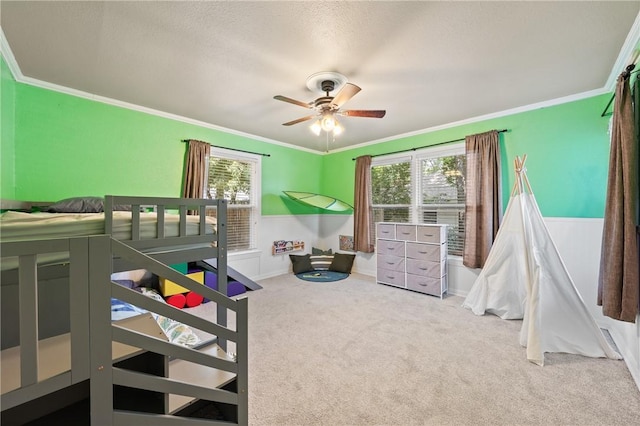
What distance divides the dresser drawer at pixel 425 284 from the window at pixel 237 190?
2619 millimetres

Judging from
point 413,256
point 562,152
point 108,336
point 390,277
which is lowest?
point 390,277

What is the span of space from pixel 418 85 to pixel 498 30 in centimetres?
84

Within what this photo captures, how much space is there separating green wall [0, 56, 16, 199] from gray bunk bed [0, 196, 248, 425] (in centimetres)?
192

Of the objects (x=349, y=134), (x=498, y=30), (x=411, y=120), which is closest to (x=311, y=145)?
(x=349, y=134)

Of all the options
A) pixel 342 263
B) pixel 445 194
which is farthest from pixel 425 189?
pixel 342 263

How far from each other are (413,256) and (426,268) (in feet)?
Answer: 0.81

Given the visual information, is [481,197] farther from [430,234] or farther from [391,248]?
[391,248]

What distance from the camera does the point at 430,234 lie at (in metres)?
3.67

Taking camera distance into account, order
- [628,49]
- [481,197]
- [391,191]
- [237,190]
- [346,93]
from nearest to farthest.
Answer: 1. [628,49]
2. [346,93]
3. [481,197]
4. [237,190]
5. [391,191]

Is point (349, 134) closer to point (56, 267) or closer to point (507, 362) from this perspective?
point (507, 362)

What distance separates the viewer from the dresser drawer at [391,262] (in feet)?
13.1

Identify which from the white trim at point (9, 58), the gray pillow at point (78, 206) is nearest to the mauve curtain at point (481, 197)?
the gray pillow at point (78, 206)

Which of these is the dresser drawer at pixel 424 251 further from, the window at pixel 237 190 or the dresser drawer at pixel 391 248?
the window at pixel 237 190

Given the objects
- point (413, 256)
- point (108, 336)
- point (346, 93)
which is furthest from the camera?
point (413, 256)
